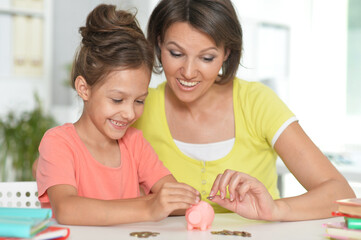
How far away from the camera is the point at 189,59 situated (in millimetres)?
1724

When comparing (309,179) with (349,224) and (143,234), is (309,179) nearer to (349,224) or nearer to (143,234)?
(349,224)

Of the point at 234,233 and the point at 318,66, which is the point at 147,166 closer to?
the point at 234,233

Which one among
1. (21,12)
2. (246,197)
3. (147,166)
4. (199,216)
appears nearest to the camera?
(199,216)

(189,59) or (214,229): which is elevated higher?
(189,59)

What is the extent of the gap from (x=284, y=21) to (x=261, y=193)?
391 centimetres

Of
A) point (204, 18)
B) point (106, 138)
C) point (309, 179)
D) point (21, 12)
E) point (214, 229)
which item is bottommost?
point (214, 229)

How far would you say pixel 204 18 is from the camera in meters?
1.71

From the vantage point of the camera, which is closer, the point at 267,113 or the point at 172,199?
the point at 172,199

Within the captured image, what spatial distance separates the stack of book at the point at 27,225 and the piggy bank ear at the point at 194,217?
0.32 metres

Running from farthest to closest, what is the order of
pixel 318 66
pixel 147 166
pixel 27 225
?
pixel 318 66 → pixel 147 166 → pixel 27 225

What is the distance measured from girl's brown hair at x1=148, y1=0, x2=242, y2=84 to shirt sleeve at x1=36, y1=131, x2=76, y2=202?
22.3 inches

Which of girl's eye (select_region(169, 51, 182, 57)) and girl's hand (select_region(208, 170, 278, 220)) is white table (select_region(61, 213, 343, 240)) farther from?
girl's eye (select_region(169, 51, 182, 57))

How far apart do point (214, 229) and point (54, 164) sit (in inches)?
20.2

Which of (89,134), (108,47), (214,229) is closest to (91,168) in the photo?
(89,134)
